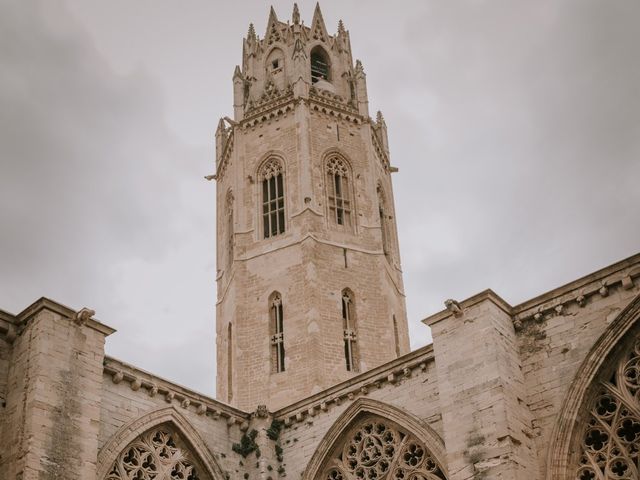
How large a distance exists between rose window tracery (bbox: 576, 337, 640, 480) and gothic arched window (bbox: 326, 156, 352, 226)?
12.2 metres

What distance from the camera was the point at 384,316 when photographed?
945 inches

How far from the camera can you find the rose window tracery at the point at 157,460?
51.5 ft

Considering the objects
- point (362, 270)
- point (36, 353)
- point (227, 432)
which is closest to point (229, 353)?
point (362, 270)

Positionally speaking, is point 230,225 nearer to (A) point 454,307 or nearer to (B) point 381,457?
(B) point 381,457

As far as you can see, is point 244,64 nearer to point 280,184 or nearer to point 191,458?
point 280,184

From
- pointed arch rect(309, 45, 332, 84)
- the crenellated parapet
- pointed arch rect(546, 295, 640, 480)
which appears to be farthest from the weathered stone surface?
pointed arch rect(309, 45, 332, 84)

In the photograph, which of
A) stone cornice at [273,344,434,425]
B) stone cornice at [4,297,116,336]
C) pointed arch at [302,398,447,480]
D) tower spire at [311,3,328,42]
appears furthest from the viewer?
tower spire at [311,3,328,42]

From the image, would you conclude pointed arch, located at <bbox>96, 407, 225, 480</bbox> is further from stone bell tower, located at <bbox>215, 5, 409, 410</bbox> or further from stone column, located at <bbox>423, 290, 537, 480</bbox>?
stone column, located at <bbox>423, 290, 537, 480</bbox>

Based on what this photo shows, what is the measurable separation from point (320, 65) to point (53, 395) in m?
18.1

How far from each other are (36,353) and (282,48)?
17.2 meters

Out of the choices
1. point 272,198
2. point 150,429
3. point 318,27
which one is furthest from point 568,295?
point 318,27

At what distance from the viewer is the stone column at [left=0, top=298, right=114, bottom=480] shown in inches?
539

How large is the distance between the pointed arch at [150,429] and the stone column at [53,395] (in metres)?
0.64

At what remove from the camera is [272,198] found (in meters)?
25.8
